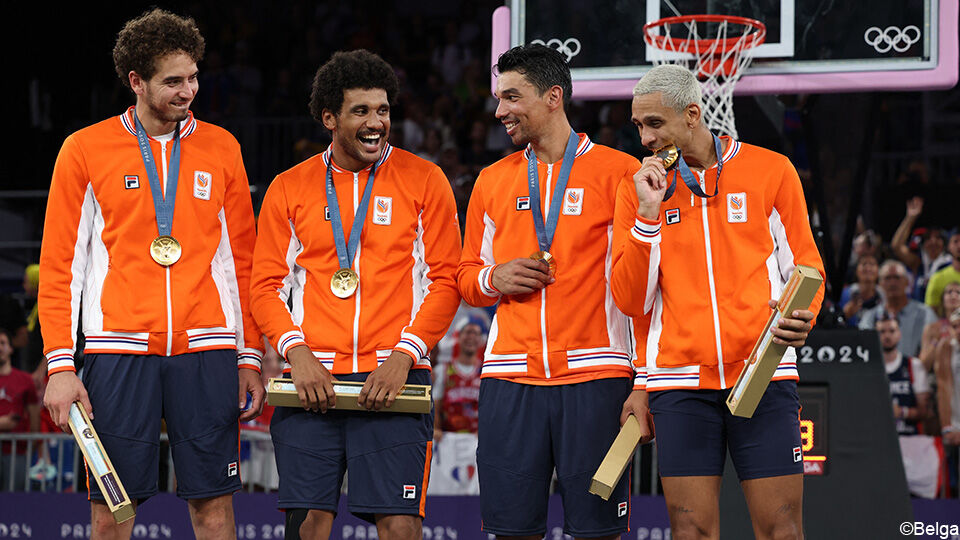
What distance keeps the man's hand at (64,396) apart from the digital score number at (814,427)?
3437 mm

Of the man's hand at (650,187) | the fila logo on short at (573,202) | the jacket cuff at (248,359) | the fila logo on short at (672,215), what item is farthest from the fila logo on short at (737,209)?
the jacket cuff at (248,359)

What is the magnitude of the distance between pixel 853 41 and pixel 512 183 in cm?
243

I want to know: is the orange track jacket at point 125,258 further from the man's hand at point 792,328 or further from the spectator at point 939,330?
the spectator at point 939,330

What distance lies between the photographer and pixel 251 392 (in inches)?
174

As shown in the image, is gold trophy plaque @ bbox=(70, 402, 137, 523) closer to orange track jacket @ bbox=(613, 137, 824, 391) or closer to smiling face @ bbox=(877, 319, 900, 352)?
orange track jacket @ bbox=(613, 137, 824, 391)

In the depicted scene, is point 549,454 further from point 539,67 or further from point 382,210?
point 539,67

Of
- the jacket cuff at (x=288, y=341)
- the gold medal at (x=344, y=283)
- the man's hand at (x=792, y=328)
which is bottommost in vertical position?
the jacket cuff at (x=288, y=341)

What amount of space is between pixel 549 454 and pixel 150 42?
2081 millimetres

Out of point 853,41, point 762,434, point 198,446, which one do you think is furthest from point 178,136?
point 853,41

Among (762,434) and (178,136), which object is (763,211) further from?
(178,136)

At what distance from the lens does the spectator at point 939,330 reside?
27.2 feet

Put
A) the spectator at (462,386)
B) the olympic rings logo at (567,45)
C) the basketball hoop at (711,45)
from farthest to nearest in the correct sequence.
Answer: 1. the spectator at (462,386)
2. the olympic rings logo at (567,45)
3. the basketball hoop at (711,45)

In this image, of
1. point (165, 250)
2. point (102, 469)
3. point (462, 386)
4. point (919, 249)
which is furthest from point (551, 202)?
point (919, 249)

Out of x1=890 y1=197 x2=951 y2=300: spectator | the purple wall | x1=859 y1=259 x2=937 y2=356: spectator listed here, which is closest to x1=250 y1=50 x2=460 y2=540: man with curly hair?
the purple wall
